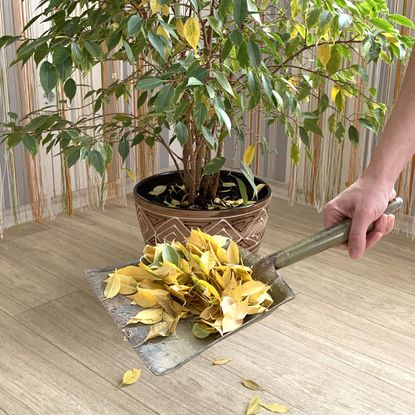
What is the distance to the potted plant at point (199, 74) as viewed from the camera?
133 centimetres

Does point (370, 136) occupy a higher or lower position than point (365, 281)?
higher

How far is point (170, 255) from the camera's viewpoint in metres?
1.10

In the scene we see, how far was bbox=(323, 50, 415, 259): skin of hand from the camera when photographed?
3.10 ft

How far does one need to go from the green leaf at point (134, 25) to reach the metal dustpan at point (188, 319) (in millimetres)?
510

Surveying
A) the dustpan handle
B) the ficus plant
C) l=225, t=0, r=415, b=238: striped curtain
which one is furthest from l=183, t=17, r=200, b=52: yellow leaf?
l=225, t=0, r=415, b=238: striped curtain

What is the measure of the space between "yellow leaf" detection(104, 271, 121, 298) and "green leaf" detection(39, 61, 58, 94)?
479 mm

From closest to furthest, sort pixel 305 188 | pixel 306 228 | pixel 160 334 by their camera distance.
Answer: pixel 160 334, pixel 306 228, pixel 305 188

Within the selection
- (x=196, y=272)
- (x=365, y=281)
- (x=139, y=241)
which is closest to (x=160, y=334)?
(x=196, y=272)

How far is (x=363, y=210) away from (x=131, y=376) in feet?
2.42

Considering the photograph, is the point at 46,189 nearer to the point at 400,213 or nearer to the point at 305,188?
the point at 305,188

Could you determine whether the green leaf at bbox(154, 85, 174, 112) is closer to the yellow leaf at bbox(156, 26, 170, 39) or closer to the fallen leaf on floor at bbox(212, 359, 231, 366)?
the yellow leaf at bbox(156, 26, 170, 39)

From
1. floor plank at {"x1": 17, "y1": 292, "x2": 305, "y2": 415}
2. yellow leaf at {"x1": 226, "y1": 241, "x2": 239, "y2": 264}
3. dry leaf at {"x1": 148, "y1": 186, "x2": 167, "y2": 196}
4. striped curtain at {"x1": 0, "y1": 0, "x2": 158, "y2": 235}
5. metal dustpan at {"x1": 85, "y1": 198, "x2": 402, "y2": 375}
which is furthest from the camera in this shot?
striped curtain at {"x1": 0, "y1": 0, "x2": 158, "y2": 235}

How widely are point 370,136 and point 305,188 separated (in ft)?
A: 1.15

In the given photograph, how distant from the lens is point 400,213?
228 centimetres
